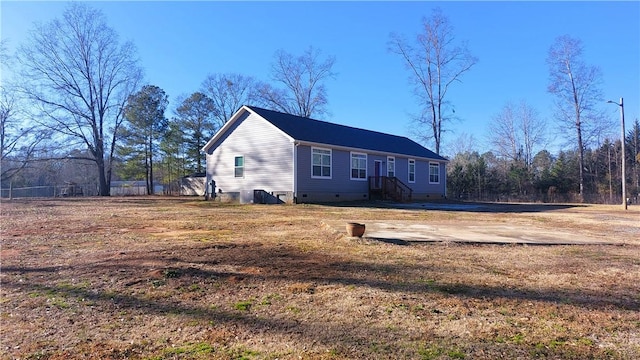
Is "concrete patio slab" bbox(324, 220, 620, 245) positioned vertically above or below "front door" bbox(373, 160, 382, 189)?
below

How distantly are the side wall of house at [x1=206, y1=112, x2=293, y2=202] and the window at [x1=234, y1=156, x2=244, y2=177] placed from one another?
0.18m

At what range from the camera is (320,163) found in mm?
20453

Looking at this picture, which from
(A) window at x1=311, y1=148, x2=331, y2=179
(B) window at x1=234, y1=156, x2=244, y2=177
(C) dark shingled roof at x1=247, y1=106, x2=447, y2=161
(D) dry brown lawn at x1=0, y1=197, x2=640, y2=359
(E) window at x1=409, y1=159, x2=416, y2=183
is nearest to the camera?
(D) dry brown lawn at x1=0, y1=197, x2=640, y2=359

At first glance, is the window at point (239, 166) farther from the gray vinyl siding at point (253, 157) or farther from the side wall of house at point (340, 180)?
the side wall of house at point (340, 180)

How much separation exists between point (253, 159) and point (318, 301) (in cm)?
1790

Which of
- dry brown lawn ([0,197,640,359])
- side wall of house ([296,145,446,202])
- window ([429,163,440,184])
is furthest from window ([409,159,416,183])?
dry brown lawn ([0,197,640,359])

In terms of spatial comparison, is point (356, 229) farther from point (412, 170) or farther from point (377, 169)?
point (412, 170)

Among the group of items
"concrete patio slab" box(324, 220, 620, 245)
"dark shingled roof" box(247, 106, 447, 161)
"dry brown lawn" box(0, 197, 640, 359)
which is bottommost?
"dry brown lawn" box(0, 197, 640, 359)

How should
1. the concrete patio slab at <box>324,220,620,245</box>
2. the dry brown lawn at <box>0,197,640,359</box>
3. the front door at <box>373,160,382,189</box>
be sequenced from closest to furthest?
the dry brown lawn at <box>0,197,640,359</box> → the concrete patio slab at <box>324,220,620,245</box> → the front door at <box>373,160,382,189</box>

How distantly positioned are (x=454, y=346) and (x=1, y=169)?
125 feet

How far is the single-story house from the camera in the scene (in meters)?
19.5

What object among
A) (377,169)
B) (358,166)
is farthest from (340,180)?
(377,169)

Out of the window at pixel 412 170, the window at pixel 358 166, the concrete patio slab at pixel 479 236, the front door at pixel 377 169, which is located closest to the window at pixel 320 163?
the window at pixel 358 166

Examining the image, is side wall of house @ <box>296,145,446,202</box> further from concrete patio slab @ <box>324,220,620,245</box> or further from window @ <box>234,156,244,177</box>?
concrete patio slab @ <box>324,220,620,245</box>
